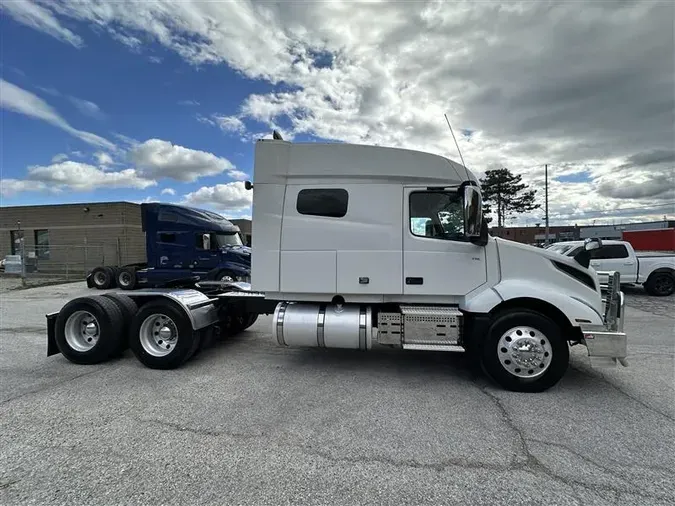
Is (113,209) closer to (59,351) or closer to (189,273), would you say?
(189,273)

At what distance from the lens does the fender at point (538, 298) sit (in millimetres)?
4129

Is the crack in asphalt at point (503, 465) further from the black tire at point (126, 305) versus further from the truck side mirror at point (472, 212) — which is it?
the black tire at point (126, 305)

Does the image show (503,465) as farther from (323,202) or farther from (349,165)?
(349,165)

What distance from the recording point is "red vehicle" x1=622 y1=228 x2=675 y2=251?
27.7 meters

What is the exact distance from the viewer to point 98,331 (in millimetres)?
5004

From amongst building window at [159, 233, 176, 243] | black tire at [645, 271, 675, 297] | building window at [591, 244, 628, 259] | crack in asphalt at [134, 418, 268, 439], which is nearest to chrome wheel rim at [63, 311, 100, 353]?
crack in asphalt at [134, 418, 268, 439]

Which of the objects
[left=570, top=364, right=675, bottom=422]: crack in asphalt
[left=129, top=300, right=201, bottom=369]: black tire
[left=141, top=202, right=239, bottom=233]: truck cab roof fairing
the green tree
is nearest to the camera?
[left=570, top=364, right=675, bottom=422]: crack in asphalt

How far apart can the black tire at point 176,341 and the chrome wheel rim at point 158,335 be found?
1.1 inches

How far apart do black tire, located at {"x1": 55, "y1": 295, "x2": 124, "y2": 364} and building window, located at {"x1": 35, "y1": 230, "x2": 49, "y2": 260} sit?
26.4 metres

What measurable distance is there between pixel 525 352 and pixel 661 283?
40.0 ft

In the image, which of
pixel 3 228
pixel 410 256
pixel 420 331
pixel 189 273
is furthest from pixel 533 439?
pixel 3 228

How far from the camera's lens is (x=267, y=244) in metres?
4.80

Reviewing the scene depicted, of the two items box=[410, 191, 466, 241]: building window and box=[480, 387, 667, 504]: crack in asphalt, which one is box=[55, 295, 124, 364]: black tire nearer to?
box=[410, 191, 466, 241]: building window

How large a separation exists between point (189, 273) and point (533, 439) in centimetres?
1293
